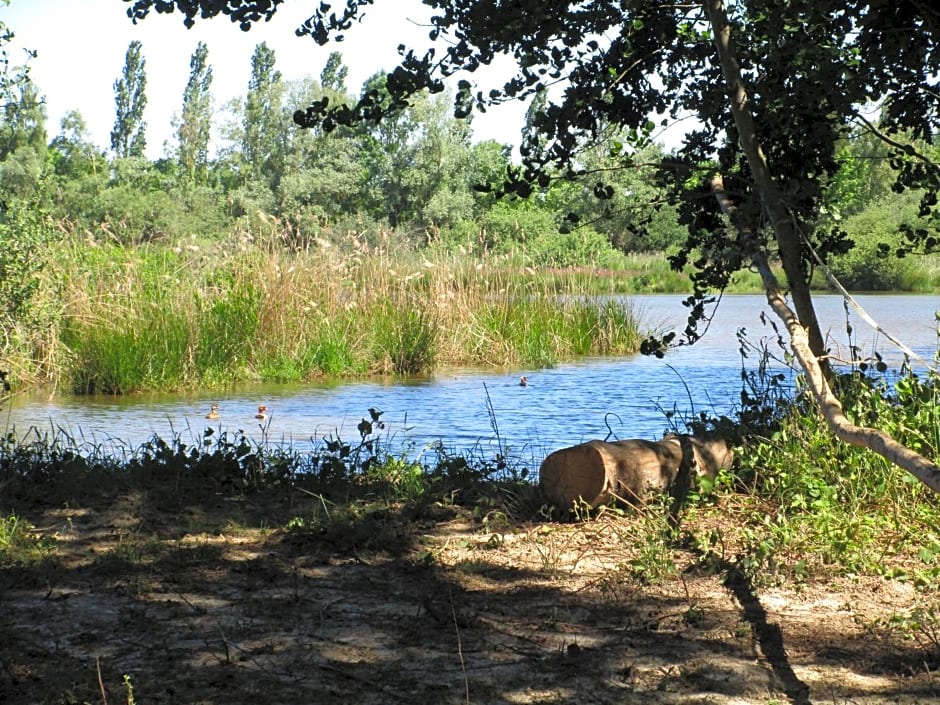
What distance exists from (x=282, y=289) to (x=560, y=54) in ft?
24.5

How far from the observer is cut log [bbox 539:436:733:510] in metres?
4.48

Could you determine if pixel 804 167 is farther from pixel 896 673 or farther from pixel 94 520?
pixel 94 520

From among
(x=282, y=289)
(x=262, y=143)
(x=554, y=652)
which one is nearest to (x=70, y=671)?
(x=554, y=652)

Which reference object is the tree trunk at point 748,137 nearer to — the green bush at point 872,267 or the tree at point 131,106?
the green bush at point 872,267

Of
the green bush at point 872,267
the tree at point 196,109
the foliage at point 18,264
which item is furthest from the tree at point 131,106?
the foliage at point 18,264

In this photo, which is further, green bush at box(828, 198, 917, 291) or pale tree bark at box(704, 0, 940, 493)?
green bush at box(828, 198, 917, 291)

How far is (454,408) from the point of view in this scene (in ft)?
31.0

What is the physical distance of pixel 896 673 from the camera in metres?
3.00

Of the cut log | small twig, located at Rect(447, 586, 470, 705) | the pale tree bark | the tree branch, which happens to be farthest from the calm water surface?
small twig, located at Rect(447, 586, 470, 705)

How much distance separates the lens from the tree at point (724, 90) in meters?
4.46

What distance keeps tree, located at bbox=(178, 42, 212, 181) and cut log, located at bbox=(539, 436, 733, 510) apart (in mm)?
56500

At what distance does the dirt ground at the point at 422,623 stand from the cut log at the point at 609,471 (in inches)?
5.1

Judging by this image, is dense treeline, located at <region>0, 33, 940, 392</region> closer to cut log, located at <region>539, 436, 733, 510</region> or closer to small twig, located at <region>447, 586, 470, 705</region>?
cut log, located at <region>539, 436, 733, 510</region>

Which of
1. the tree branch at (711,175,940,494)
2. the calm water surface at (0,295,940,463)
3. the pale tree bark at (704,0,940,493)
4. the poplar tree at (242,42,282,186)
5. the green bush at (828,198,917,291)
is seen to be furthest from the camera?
the poplar tree at (242,42,282,186)
